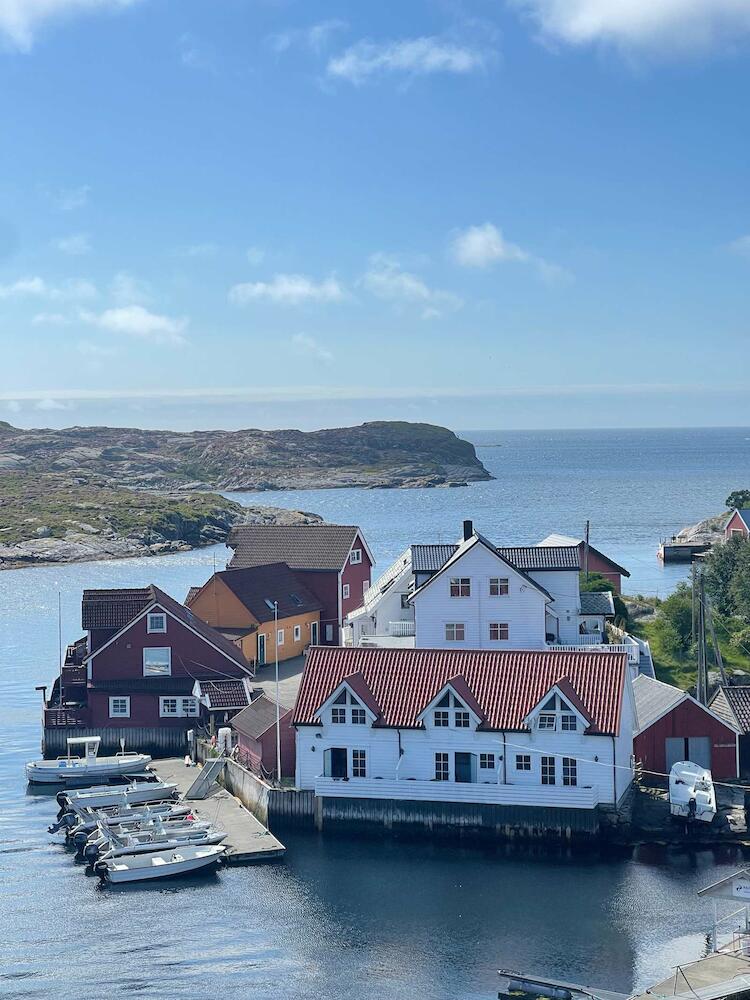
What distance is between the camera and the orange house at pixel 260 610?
64.8 metres

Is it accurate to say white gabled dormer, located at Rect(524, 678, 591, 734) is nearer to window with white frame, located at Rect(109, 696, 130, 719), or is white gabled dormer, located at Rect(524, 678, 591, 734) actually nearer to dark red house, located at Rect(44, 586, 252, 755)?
dark red house, located at Rect(44, 586, 252, 755)

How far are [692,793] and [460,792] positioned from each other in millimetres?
7763

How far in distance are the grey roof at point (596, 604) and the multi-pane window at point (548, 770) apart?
828 inches

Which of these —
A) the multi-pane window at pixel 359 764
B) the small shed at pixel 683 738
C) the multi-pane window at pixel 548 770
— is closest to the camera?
the multi-pane window at pixel 548 770

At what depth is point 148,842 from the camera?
4238 centimetres

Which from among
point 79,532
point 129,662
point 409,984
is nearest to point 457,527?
point 79,532

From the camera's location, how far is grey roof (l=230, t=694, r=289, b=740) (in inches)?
1892

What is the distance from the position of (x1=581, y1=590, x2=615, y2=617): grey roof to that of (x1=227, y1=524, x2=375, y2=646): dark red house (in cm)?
1357

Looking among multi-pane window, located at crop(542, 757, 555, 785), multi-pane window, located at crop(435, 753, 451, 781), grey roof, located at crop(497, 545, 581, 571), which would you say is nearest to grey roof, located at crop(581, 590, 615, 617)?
grey roof, located at crop(497, 545, 581, 571)

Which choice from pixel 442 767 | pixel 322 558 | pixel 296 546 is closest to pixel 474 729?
pixel 442 767

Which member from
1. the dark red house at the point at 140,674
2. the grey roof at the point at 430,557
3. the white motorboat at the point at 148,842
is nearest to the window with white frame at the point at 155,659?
the dark red house at the point at 140,674

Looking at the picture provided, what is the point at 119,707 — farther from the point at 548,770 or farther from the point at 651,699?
the point at 651,699

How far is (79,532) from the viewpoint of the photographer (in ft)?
524

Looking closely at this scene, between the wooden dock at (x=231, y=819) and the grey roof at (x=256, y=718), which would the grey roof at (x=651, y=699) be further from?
the wooden dock at (x=231, y=819)
